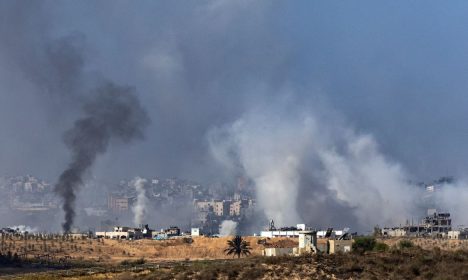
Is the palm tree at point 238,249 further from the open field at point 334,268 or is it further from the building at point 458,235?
the building at point 458,235

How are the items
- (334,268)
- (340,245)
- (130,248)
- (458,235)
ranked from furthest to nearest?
(458,235)
(130,248)
(340,245)
(334,268)

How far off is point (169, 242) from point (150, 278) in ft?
301

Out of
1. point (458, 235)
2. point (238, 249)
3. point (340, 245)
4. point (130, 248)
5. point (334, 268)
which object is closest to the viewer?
point (334, 268)

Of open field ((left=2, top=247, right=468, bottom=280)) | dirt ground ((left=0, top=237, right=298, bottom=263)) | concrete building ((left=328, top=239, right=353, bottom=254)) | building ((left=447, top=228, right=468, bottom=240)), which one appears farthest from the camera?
building ((left=447, top=228, right=468, bottom=240))

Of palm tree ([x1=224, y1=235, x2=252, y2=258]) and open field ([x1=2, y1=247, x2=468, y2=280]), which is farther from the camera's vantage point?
palm tree ([x1=224, y1=235, x2=252, y2=258])

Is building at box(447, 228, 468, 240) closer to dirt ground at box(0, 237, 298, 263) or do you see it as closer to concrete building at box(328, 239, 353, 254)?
dirt ground at box(0, 237, 298, 263)

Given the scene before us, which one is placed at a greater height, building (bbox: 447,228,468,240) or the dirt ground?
building (bbox: 447,228,468,240)

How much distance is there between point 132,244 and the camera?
159625 mm

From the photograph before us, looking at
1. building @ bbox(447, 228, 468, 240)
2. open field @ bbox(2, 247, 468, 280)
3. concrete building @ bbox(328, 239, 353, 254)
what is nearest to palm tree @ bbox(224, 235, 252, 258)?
concrete building @ bbox(328, 239, 353, 254)

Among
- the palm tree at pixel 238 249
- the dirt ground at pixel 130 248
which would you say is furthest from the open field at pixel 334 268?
the dirt ground at pixel 130 248

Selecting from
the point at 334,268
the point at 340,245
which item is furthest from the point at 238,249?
the point at 334,268

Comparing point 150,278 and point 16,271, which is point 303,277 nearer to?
point 150,278

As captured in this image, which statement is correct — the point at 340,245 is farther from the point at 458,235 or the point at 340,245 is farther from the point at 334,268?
the point at 458,235

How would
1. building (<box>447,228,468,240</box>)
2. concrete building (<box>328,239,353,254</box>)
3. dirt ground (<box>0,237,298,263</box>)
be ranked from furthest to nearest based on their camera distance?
building (<box>447,228,468,240</box>) < dirt ground (<box>0,237,298,263</box>) < concrete building (<box>328,239,353,254</box>)
